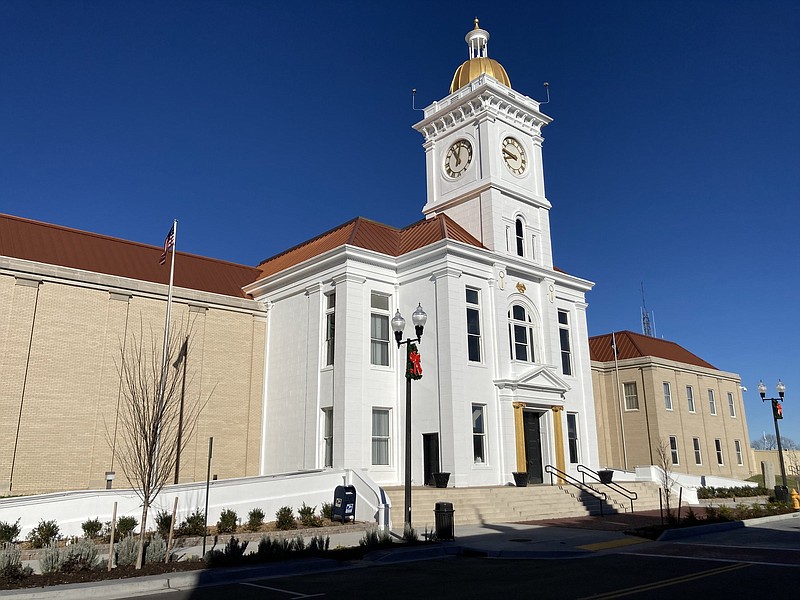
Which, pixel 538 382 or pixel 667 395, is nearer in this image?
pixel 538 382

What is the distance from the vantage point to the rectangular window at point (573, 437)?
3256 cm

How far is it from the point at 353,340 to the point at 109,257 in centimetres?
1306

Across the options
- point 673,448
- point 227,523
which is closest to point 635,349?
Result: point 673,448

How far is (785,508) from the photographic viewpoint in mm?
26234

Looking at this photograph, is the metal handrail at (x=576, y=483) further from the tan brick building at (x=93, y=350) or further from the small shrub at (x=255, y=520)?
the tan brick building at (x=93, y=350)

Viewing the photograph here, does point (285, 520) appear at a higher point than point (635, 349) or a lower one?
lower

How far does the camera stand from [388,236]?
3244cm

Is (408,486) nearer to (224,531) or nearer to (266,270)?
(224,531)

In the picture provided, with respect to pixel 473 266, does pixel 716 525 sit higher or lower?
lower

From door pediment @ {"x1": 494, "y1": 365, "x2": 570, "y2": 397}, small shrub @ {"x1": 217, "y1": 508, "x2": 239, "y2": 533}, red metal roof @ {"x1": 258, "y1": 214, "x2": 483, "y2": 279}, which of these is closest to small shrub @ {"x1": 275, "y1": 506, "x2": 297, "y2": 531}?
small shrub @ {"x1": 217, "y1": 508, "x2": 239, "y2": 533}

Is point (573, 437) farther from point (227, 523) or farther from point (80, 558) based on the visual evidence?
point (80, 558)

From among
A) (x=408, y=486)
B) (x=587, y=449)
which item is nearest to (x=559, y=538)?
(x=408, y=486)

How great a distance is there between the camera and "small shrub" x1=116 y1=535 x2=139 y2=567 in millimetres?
13125

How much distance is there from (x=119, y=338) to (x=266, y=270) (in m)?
11.5
